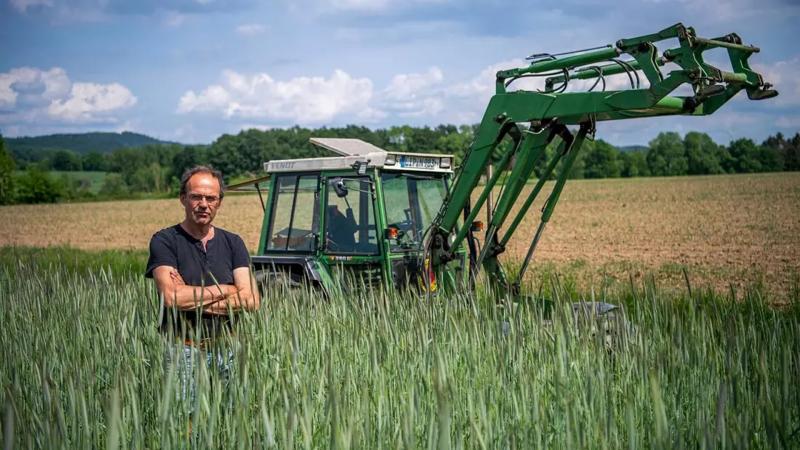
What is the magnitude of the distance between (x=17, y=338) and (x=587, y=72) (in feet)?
16.5

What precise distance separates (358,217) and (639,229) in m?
17.5

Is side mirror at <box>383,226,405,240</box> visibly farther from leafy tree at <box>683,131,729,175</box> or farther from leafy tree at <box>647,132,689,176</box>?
leafy tree at <box>647,132,689,176</box>

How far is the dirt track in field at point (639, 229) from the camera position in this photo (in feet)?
49.3

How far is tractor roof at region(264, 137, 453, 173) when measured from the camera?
767cm

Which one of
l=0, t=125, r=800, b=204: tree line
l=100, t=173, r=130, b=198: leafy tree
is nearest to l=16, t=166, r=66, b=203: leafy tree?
l=0, t=125, r=800, b=204: tree line

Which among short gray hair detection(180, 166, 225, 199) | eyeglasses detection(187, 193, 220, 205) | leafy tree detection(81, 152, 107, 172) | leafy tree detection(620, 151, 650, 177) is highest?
leafy tree detection(81, 152, 107, 172)

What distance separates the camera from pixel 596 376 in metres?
3.29

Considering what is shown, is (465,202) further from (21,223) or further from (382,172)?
(21,223)

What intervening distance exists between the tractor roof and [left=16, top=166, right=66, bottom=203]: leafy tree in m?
55.5

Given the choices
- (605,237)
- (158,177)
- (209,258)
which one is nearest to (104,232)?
(605,237)

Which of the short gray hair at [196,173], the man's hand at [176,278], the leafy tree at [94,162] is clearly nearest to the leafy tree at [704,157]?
the leafy tree at [94,162]

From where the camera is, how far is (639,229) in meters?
23.8

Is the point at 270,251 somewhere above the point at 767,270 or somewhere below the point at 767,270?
above

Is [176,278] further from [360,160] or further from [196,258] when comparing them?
[360,160]
